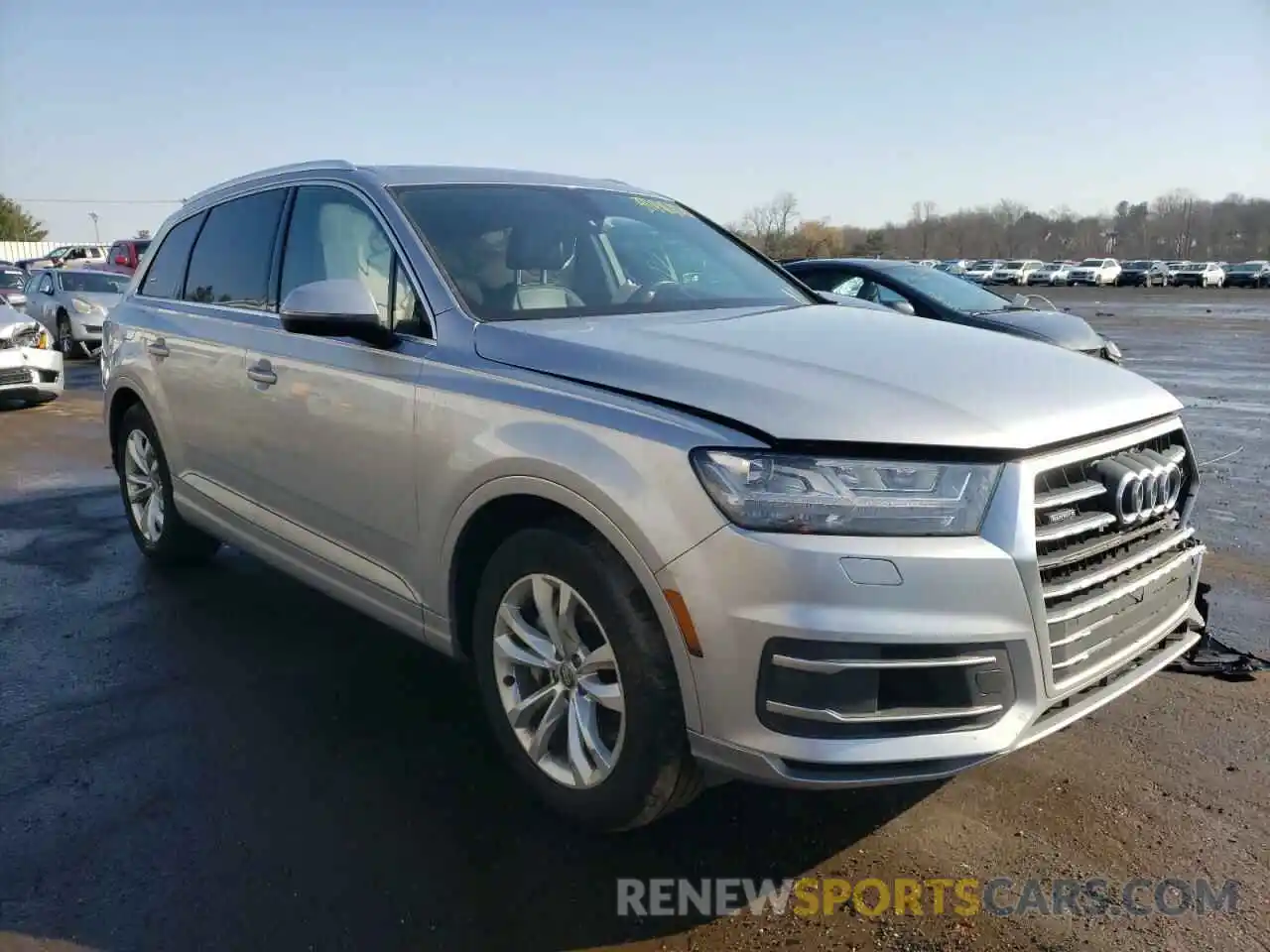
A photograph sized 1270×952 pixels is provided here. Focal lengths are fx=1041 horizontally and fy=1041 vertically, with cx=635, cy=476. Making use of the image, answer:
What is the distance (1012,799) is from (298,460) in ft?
8.78

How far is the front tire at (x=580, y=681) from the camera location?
2.60m

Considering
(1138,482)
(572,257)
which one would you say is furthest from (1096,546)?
(572,257)

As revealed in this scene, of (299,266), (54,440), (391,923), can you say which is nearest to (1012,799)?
(391,923)

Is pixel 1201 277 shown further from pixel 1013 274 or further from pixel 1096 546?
pixel 1096 546

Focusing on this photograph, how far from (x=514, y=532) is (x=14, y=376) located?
421 inches

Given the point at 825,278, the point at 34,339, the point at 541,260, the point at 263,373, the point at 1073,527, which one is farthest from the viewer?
the point at 34,339

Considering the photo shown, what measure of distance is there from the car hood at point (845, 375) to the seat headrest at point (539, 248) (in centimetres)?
39

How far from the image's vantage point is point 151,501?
17.9 ft

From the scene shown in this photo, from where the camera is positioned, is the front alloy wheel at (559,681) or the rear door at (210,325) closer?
the front alloy wheel at (559,681)

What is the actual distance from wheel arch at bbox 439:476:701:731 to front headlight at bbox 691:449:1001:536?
0.29 metres

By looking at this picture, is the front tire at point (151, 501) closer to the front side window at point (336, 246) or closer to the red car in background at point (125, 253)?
the front side window at point (336, 246)

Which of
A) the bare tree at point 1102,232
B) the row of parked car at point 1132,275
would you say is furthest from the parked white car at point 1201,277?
the bare tree at point 1102,232

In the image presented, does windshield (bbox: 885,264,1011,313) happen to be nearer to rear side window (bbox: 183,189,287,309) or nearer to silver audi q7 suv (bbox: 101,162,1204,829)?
silver audi q7 suv (bbox: 101,162,1204,829)

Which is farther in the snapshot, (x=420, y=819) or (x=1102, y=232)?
(x=1102, y=232)
